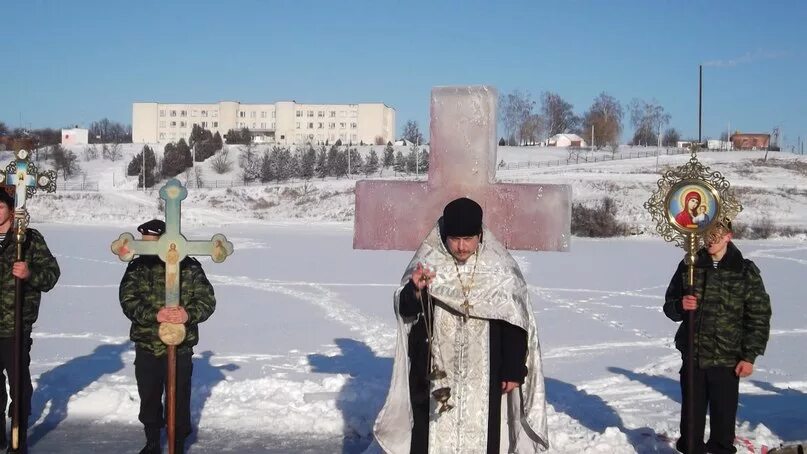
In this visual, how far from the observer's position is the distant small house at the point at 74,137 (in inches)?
3760

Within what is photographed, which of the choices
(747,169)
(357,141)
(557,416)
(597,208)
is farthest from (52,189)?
(357,141)

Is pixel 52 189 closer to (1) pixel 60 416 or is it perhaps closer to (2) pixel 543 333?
(1) pixel 60 416

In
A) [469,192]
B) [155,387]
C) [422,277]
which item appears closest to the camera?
[422,277]

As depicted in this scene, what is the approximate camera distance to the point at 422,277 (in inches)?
165

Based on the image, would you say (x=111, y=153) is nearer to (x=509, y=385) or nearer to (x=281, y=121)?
(x=281, y=121)

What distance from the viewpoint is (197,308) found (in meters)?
5.40

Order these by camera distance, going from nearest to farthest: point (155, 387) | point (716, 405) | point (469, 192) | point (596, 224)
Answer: point (716, 405) < point (155, 387) < point (469, 192) < point (596, 224)

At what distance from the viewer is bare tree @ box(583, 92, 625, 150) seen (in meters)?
99.6

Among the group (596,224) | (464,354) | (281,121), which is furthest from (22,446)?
(281,121)

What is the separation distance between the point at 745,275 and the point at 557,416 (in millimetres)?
2045

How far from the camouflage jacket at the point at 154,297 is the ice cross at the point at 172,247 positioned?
739 mm

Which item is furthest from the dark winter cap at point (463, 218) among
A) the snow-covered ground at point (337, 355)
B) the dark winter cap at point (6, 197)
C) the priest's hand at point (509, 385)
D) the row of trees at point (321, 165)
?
the row of trees at point (321, 165)

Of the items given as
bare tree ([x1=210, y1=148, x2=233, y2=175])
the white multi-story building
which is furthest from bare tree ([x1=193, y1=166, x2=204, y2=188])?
the white multi-story building

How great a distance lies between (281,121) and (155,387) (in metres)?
110
